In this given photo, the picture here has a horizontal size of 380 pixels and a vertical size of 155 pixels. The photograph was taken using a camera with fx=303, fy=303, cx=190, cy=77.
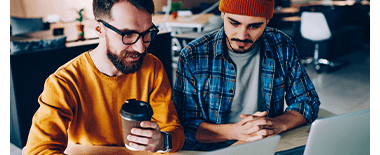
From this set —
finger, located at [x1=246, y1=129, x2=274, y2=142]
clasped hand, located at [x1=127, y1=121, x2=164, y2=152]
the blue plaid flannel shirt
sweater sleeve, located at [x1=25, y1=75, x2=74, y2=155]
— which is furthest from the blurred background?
clasped hand, located at [x1=127, y1=121, x2=164, y2=152]

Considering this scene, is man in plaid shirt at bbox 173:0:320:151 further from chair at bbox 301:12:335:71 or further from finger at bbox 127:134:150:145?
chair at bbox 301:12:335:71

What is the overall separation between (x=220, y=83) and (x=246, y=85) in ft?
0.44

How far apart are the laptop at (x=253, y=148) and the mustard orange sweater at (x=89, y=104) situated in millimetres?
472

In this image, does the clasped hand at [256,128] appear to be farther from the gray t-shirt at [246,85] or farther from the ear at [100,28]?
the ear at [100,28]

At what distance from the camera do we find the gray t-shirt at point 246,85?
1.48 meters

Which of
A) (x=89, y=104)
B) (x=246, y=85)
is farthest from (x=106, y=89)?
(x=246, y=85)

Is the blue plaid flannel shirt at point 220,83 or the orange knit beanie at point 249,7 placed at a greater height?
the orange knit beanie at point 249,7

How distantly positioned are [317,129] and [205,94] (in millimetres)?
757

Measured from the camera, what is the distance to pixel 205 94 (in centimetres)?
148

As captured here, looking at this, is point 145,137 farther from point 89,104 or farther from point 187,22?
point 187,22

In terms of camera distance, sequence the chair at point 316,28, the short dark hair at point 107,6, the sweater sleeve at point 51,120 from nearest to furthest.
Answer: the sweater sleeve at point 51,120, the short dark hair at point 107,6, the chair at point 316,28

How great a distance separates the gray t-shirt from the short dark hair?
1.89 feet

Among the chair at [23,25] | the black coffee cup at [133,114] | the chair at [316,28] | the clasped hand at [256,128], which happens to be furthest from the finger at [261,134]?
the chair at [23,25]

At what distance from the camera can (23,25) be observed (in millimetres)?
5504
